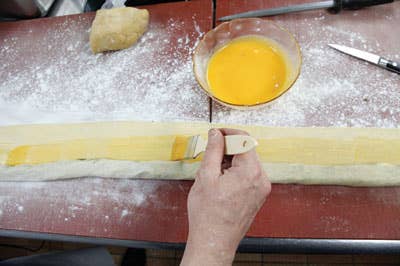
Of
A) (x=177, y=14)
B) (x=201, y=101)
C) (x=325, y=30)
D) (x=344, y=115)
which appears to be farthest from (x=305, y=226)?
(x=177, y=14)

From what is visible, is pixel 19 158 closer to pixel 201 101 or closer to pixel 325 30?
pixel 201 101

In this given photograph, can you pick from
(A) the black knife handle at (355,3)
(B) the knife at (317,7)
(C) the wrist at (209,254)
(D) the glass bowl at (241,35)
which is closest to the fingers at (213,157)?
(C) the wrist at (209,254)

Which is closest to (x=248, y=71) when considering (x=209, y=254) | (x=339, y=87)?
(x=339, y=87)

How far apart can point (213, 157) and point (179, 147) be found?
0.22 meters

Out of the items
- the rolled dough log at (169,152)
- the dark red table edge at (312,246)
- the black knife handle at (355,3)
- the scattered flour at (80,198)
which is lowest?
the dark red table edge at (312,246)

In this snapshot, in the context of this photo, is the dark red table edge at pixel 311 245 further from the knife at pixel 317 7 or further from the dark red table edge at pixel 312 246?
the knife at pixel 317 7

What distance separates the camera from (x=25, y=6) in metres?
1.21

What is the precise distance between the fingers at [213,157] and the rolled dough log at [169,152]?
20cm

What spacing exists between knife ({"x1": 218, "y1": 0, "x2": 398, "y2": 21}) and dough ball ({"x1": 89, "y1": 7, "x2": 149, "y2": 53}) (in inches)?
10.1

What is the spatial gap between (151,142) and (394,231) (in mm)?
634

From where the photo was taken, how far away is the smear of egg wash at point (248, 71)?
0.91 metres

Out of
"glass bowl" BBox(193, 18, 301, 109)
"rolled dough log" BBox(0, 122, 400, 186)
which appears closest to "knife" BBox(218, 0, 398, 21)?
"glass bowl" BBox(193, 18, 301, 109)

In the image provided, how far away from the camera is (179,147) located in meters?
0.89

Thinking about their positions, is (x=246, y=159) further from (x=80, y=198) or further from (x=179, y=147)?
(x=80, y=198)
